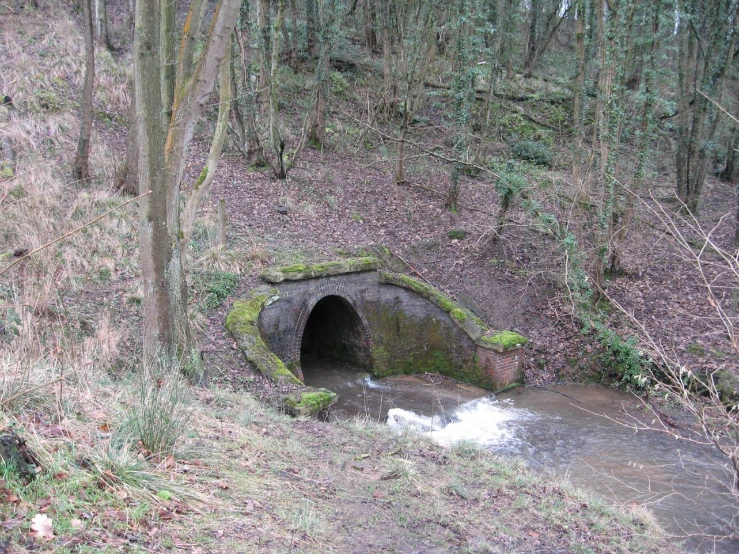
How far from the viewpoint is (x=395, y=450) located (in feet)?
20.9

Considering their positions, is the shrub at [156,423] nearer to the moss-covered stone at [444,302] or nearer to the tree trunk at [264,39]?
the moss-covered stone at [444,302]

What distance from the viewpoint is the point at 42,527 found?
2727 millimetres

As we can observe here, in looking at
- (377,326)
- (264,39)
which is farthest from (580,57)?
(377,326)

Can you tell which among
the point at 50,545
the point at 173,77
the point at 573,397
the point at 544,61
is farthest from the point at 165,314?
the point at 544,61

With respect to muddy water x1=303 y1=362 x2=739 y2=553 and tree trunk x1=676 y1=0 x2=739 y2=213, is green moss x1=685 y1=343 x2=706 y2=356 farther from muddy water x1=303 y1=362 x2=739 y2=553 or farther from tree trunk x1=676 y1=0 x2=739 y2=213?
tree trunk x1=676 y1=0 x2=739 y2=213

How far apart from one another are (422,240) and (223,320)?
22.6ft

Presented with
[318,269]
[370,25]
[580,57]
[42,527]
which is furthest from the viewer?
[370,25]

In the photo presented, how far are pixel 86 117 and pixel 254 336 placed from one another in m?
6.98

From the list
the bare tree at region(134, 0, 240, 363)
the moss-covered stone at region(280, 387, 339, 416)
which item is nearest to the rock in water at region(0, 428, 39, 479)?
the bare tree at region(134, 0, 240, 363)

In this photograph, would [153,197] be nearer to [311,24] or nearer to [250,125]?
[250,125]

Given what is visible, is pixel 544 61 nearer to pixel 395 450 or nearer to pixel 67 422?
pixel 395 450

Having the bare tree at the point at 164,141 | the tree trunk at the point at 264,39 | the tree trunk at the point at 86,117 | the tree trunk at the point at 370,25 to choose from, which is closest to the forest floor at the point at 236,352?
the tree trunk at the point at 86,117

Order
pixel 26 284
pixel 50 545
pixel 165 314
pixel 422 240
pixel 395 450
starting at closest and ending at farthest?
pixel 50 545 → pixel 395 450 → pixel 165 314 → pixel 26 284 → pixel 422 240

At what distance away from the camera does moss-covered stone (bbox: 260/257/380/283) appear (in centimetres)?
1166
